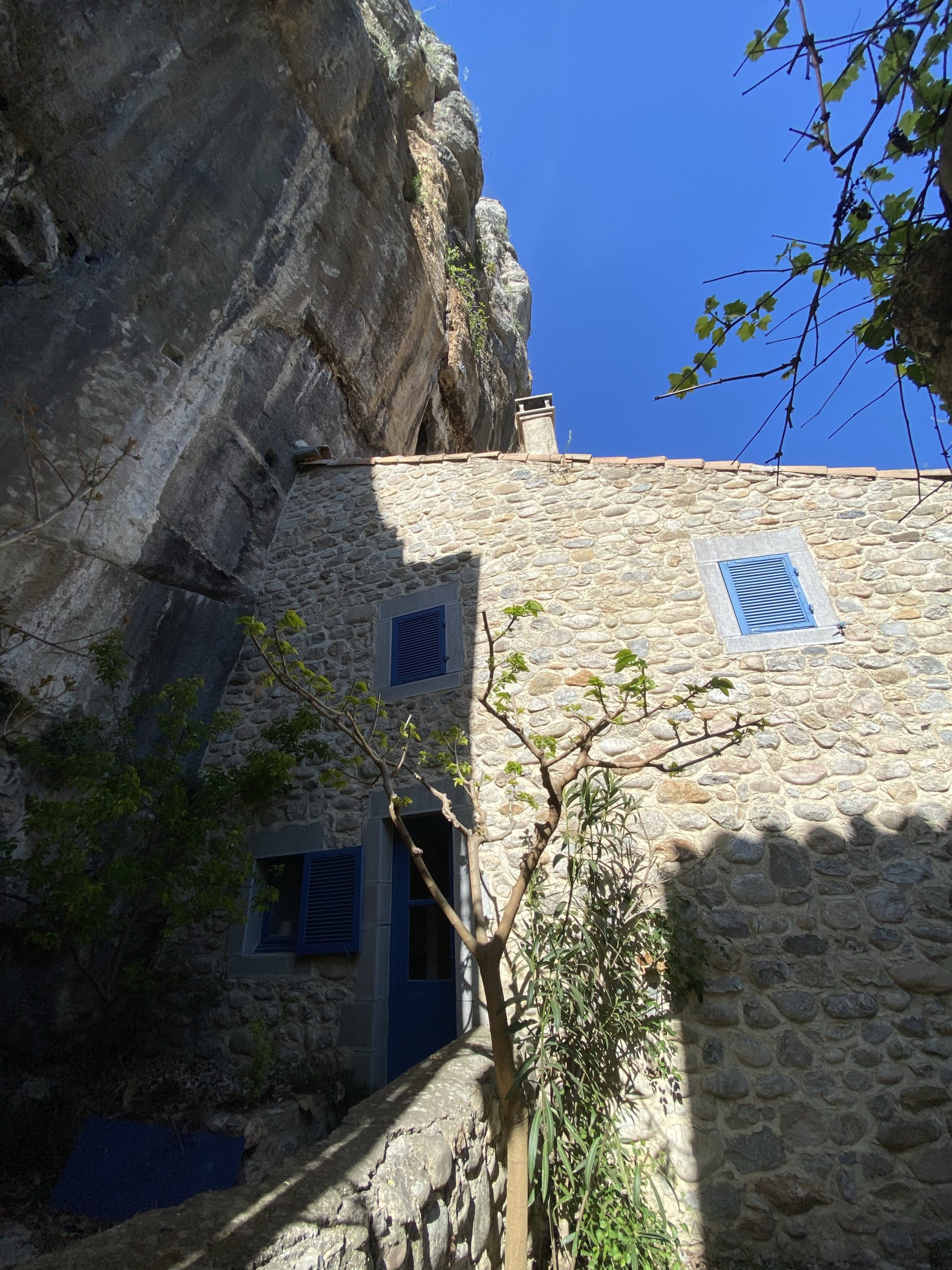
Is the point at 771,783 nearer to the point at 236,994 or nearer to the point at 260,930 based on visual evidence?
the point at 260,930

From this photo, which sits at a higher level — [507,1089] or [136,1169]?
[507,1089]

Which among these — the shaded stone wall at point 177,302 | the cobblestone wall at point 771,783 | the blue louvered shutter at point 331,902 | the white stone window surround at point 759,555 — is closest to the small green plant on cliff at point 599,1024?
the cobblestone wall at point 771,783

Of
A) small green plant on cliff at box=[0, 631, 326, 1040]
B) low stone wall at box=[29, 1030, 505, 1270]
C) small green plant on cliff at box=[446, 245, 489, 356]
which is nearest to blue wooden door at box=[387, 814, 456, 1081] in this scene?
small green plant on cliff at box=[0, 631, 326, 1040]

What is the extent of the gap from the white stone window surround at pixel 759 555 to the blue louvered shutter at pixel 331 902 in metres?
3.04

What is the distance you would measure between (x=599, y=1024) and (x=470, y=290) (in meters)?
11.1

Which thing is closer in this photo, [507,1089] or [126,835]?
[507,1089]

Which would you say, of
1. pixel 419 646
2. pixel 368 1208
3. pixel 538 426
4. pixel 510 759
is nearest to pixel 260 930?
pixel 510 759

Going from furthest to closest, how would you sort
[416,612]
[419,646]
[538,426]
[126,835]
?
[538,426] < [416,612] < [419,646] < [126,835]

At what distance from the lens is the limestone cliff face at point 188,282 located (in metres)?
4.83

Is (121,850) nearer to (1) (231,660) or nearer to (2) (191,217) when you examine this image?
(1) (231,660)

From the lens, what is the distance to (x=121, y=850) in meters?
4.75

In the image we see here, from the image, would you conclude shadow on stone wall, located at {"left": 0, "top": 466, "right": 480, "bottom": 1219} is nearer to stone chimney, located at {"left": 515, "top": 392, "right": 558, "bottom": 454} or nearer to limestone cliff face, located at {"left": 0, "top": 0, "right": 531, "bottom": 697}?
limestone cliff face, located at {"left": 0, "top": 0, "right": 531, "bottom": 697}

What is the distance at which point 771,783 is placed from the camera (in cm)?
409

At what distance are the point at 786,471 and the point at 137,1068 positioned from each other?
622cm
